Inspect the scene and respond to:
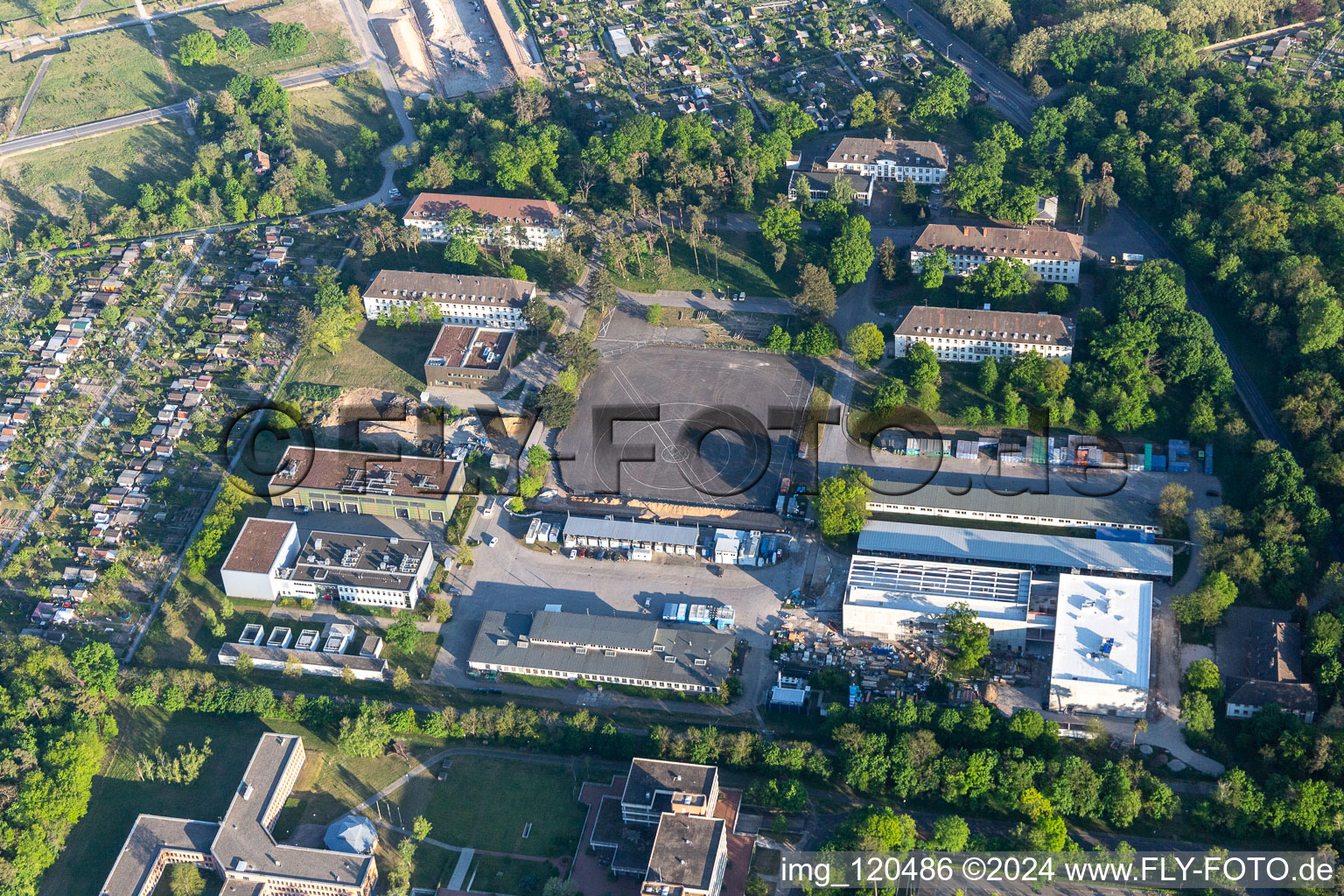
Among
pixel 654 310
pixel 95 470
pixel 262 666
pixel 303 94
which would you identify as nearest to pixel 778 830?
pixel 262 666

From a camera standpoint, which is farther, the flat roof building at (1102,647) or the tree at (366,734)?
the tree at (366,734)

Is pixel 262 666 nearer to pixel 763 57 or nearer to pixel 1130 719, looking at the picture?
pixel 1130 719

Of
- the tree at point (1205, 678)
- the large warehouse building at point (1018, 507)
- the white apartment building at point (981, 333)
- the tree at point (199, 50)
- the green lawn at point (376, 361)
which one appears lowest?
the tree at point (1205, 678)

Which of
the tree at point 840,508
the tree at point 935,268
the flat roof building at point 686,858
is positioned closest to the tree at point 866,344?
the tree at point 935,268

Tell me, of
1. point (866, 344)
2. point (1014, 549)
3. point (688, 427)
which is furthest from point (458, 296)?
point (1014, 549)

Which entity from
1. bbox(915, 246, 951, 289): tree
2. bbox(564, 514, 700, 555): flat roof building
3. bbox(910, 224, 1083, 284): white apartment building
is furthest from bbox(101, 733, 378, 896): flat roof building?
bbox(910, 224, 1083, 284): white apartment building

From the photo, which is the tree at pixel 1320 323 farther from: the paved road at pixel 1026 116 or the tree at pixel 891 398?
the tree at pixel 891 398
